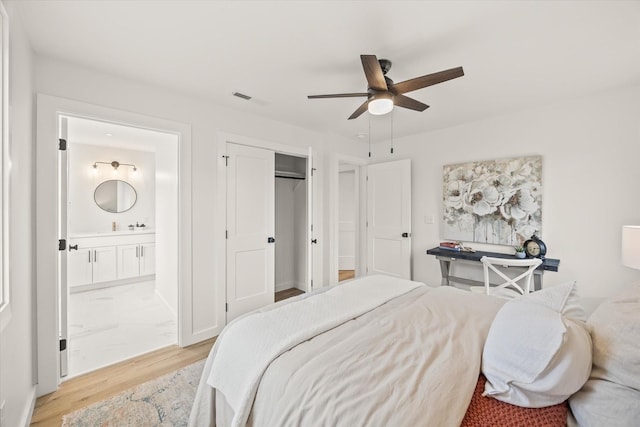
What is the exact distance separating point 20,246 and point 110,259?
135 inches

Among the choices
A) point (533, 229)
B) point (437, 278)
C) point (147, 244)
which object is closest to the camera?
point (533, 229)

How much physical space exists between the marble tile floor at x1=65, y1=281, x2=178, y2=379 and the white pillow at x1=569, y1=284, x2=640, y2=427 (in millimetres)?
3130

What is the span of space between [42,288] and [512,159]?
4622mm

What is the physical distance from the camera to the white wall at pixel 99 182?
472 centimetres

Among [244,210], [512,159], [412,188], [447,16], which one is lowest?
[244,210]

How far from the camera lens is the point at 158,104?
8.43ft

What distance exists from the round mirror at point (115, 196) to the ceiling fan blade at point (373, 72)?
515 cm

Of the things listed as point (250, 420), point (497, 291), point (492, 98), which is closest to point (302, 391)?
point (250, 420)

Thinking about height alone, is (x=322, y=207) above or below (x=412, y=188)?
below

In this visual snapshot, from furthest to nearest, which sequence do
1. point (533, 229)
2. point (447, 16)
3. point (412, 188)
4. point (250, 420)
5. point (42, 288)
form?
point (412, 188) → point (533, 229) → point (42, 288) → point (447, 16) → point (250, 420)

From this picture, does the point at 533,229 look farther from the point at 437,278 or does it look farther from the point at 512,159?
the point at 437,278

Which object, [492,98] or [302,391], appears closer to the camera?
[302,391]

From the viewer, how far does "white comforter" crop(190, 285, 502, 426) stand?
0.88 meters

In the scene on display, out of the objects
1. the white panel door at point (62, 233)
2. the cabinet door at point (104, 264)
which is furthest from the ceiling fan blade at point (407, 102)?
the cabinet door at point (104, 264)
